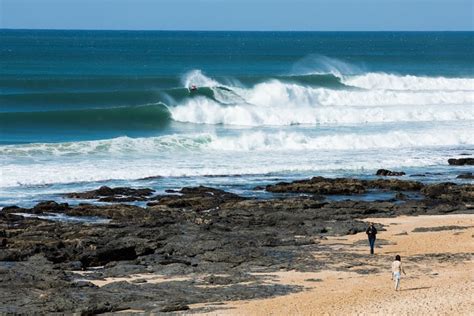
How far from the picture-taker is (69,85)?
2511 inches

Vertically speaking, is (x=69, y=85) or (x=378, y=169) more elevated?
(x=69, y=85)

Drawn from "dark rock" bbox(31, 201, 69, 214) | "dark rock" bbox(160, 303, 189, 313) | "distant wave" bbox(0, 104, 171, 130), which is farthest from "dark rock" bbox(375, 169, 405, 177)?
"dark rock" bbox(160, 303, 189, 313)

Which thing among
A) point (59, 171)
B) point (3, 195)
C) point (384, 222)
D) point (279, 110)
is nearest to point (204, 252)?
point (384, 222)

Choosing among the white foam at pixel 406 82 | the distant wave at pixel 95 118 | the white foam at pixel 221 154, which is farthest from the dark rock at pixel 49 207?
the white foam at pixel 406 82

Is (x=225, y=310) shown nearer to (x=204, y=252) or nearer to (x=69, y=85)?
(x=204, y=252)

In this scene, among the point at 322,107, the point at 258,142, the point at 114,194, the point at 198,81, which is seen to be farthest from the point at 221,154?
the point at 198,81

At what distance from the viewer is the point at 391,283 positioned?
20.2m

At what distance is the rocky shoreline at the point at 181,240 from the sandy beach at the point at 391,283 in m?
0.61

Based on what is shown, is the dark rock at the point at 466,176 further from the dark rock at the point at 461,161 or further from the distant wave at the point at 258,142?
the distant wave at the point at 258,142

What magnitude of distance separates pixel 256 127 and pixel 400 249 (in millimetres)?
24965

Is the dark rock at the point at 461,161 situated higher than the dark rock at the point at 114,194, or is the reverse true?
the dark rock at the point at 461,161

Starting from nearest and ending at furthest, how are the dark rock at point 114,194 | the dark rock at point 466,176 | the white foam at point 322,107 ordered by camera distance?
the dark rock at point 114,194 < the dark rock at point 466,176 < the white foam at point 322,107

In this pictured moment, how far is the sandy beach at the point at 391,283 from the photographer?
18094 mm

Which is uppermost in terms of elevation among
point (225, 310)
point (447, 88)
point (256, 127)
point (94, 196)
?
point (447, 88)
